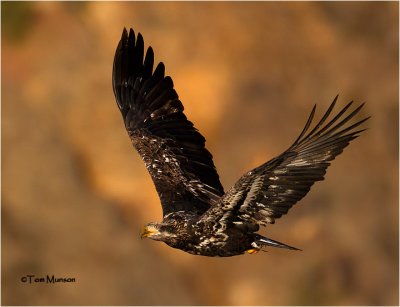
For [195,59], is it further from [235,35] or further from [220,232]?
[220,232]

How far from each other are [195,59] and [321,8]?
734 cm

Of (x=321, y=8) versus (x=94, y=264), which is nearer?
(x=94, y=264)

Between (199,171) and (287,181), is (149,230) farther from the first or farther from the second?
(199,171)

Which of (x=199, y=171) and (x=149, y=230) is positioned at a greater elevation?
(x=199, y=171)

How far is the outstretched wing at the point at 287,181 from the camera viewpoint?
1399cm

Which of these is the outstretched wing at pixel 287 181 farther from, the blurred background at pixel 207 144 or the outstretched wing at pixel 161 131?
the blurred background at pixel 207 144

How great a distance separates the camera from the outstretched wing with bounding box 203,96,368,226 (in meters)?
14.0

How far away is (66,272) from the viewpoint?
3044 cm

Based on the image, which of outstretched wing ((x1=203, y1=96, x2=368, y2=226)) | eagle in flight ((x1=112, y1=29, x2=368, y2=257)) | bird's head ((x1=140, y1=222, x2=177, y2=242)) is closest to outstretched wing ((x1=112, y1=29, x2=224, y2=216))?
eagle in flight ((x1=112, y1=29, x2=368, y2=257))

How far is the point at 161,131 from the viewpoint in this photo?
16906mm

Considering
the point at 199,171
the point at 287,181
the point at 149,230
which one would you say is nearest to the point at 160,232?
the point at 149,230

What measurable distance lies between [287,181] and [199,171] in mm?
2455

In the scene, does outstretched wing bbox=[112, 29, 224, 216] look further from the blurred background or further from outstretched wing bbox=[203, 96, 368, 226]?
the blurred background

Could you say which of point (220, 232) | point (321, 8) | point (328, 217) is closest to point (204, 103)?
point (328, 217)
